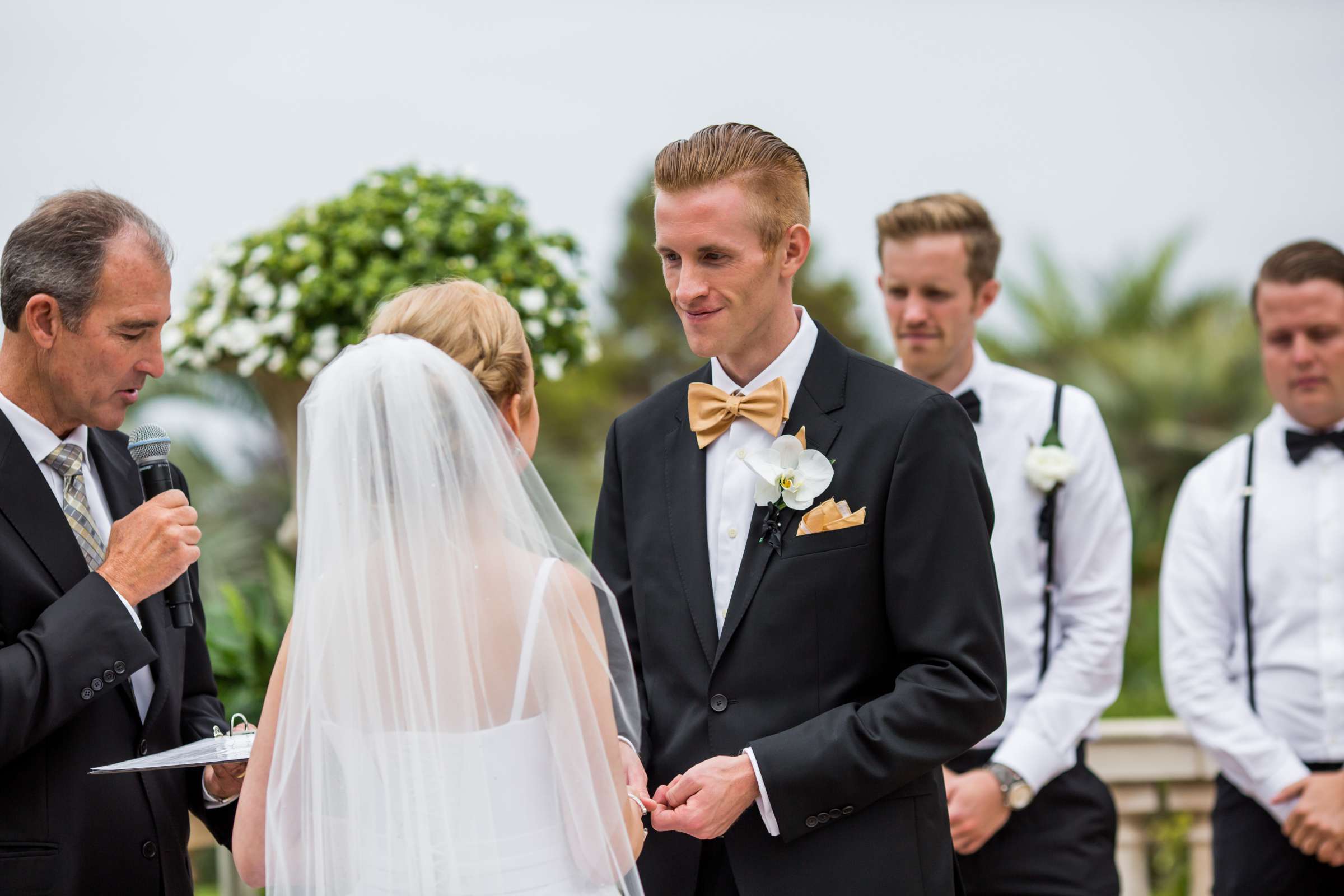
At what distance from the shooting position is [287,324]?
16.8 feet

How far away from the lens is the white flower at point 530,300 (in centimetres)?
518

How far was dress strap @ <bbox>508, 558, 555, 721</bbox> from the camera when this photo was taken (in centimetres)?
252

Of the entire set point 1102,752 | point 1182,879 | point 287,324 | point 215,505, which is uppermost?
point 287,324

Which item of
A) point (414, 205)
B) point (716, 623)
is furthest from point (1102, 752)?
point (414, 205)

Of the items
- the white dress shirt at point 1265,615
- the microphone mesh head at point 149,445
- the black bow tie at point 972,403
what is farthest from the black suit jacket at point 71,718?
the white dress shirt at point 1265,615

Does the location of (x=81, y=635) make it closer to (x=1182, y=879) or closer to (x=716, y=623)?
(x=716, y=623)

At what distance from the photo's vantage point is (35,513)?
9.46 feet

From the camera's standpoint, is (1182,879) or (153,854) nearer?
(153,854)

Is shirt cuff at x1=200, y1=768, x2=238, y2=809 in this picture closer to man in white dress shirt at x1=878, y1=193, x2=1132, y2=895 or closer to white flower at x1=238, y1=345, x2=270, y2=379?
man in white dress shirt at x1=878, y1=193, x2=1132, y2=895

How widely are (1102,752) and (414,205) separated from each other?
11.6 ft

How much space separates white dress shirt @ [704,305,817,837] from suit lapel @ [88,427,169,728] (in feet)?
4.34

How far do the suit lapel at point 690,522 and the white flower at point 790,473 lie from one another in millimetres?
174

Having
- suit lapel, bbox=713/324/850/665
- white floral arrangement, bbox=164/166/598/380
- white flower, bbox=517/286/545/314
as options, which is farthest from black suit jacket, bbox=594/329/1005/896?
white floral arrangement, bbox=164/166/598/380

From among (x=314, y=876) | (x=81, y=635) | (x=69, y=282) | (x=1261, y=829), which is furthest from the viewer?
(x=1261, y=829)
